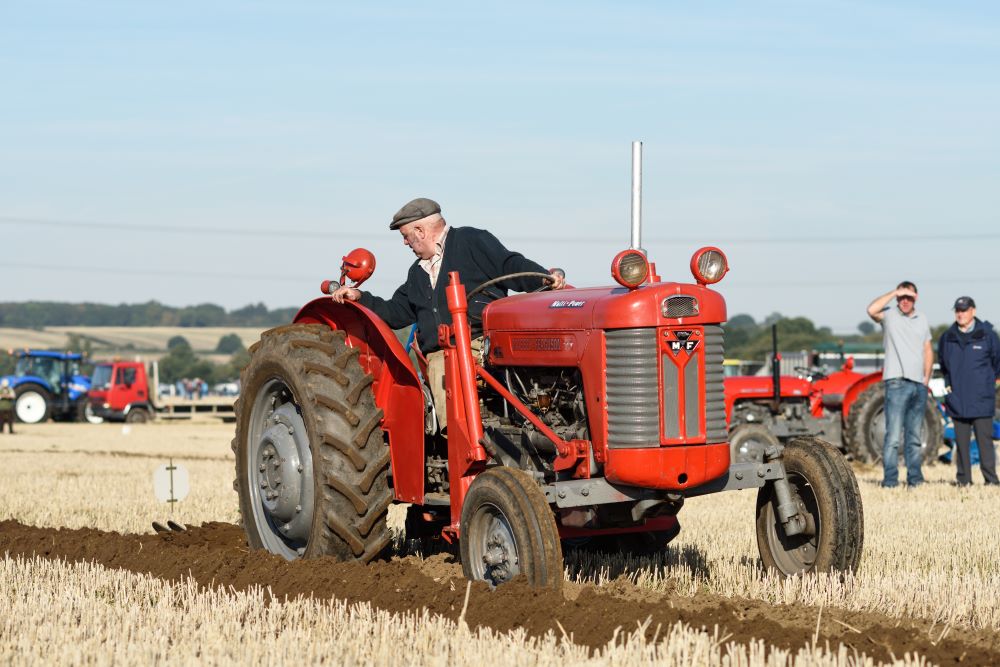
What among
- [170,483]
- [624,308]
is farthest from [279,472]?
[170,483]

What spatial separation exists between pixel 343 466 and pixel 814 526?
7.31 feet

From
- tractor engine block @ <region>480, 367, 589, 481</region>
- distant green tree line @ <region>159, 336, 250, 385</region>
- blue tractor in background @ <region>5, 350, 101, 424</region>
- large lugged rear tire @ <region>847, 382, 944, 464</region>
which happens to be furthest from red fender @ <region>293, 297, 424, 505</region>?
distant green tree line @ <region>159, 336, 250, 385</region>

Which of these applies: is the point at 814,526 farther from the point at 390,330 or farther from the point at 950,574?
the point at 390,330

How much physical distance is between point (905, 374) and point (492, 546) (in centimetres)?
728

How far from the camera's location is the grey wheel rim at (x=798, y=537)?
246 inches

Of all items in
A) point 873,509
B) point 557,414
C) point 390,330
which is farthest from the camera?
point 873,509

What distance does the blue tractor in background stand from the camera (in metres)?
34.0

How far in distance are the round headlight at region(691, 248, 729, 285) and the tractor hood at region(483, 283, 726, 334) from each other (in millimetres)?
63

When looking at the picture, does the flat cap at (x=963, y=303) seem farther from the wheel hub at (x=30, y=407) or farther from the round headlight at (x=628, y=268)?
the wheel hub at (x=30, y=407)

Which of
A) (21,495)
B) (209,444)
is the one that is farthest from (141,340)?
(21,495)

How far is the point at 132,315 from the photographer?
16025cm

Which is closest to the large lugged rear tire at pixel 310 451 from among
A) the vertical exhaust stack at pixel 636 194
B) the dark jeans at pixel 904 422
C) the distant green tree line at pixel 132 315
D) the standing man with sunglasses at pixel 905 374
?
the vertical exhaust stack at pixel 636 194

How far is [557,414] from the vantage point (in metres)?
6.17

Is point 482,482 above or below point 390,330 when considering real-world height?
below
